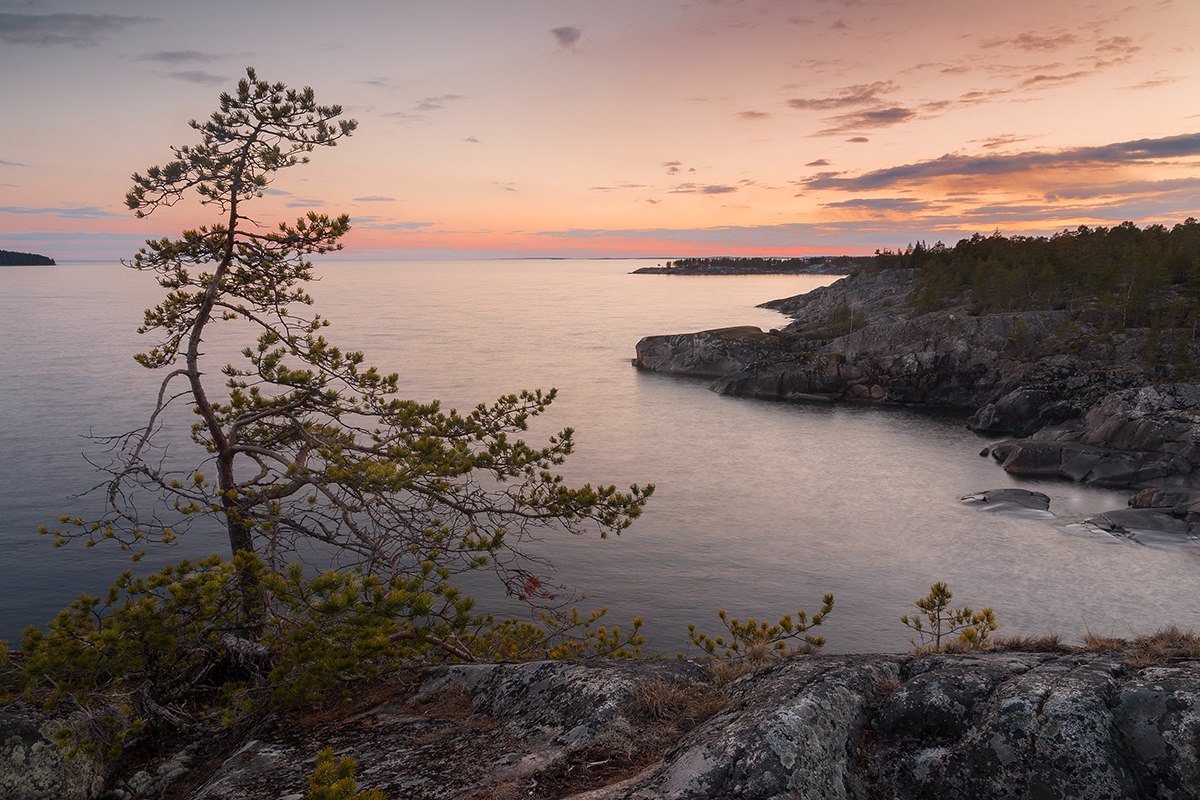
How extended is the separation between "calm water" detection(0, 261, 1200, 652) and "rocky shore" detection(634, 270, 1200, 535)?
3307 mm

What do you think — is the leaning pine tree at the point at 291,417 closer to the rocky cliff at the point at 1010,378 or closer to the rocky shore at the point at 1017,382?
the rocky shore at the point at 1017,382

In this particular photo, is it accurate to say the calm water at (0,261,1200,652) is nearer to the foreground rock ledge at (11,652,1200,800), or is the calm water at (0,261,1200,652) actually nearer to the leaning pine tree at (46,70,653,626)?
the leaning pine tree at (46,70,653,626)

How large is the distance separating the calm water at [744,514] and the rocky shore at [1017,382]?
3307 mm

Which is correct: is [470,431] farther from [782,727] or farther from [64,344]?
[64,344]

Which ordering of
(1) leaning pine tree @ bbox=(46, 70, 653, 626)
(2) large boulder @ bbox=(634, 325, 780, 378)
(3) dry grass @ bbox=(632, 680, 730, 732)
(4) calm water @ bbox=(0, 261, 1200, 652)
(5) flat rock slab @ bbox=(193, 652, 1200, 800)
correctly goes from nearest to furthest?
(5) flat rock slab @ bbox=(193, 652, 1200, 800), (3) dry grass @ bbox=(632, 680, 730, 732), (1) leaning pine tree @ bbox=(46, 70, 653, 626), (4) calm water @ bbox=(0, 261, 1200, 652), (2) large boulder @ bbox=(634, 325, 780, 378)

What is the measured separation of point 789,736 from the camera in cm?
559

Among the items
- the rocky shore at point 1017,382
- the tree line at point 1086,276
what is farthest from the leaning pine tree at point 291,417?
the tree line at point 1086,276

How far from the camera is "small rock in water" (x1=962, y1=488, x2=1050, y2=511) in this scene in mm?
41375

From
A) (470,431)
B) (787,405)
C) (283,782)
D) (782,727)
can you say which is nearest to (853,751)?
(782,727)

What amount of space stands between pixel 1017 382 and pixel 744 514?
131 feet

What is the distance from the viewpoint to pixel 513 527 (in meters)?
37.5

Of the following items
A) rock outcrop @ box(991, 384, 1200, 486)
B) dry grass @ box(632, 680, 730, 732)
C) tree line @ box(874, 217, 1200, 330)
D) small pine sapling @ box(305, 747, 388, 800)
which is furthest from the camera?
tree line @ box(874, 217, 1200, 330)

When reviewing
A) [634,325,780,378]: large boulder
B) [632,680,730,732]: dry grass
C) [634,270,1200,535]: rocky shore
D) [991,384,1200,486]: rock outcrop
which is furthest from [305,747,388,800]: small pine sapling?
[634,325,780,378]: large boulder

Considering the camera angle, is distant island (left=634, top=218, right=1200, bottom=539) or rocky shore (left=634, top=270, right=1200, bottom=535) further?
distant island (left=634, top=218, right=1200, bottom=539)
